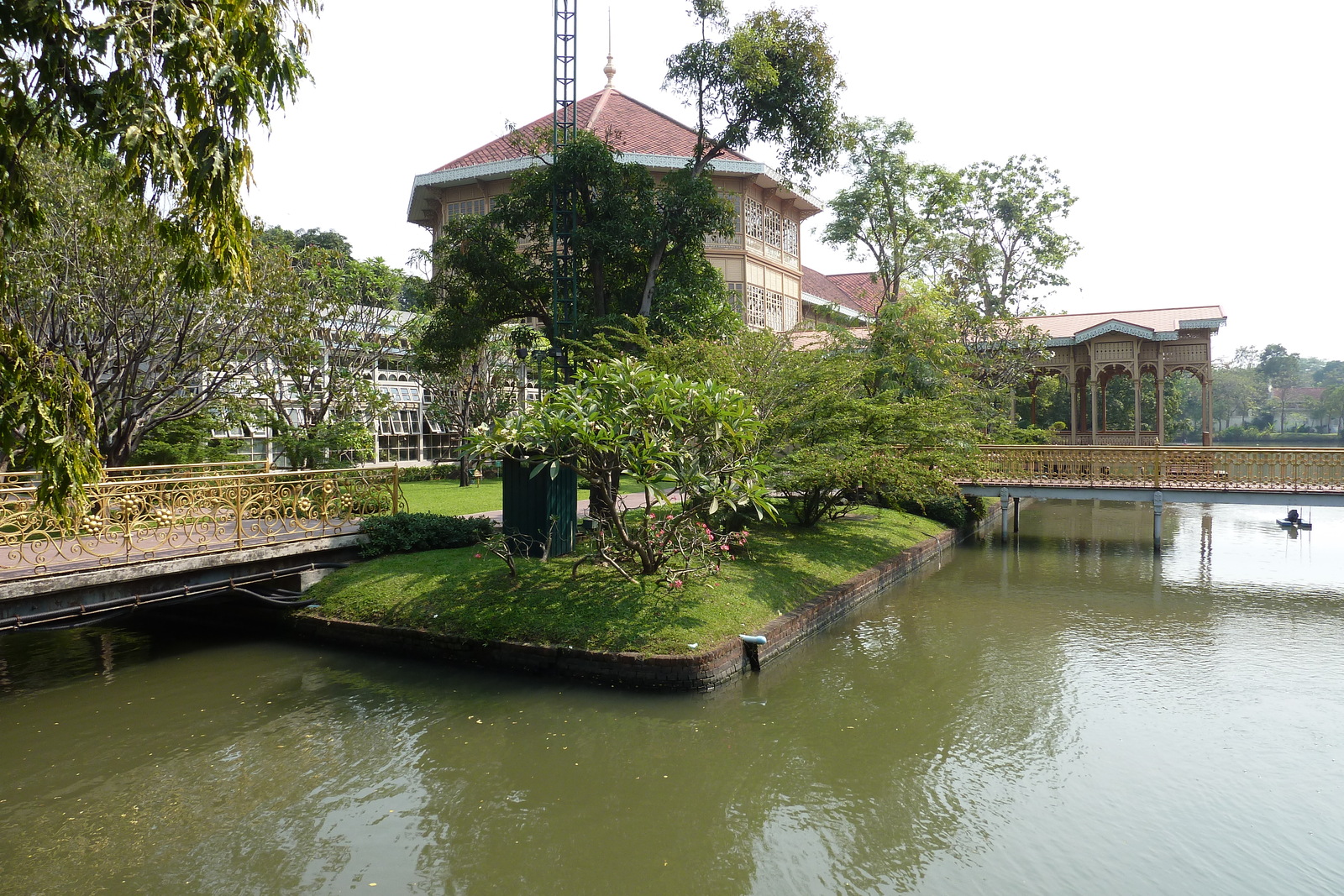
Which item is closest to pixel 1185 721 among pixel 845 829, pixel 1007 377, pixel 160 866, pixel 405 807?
pixel 845 829

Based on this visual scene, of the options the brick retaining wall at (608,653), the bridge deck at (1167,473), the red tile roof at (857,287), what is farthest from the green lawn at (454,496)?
the red tile roof at (857,287)

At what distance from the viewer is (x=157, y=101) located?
508cm

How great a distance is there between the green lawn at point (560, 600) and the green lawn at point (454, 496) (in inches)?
129

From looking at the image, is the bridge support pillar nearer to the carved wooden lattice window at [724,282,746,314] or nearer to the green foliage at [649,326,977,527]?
the green foliage at [649,326,977,527]

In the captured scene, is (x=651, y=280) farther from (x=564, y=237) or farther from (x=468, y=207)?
(x=468, y=207)

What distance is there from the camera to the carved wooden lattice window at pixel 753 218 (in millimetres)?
28750

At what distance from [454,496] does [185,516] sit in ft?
36.9

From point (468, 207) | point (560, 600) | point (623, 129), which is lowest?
point (560, 600)

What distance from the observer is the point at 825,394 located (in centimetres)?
1453

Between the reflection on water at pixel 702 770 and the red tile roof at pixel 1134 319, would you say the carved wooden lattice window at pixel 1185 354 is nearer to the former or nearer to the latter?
the red tile roof at pixel 1134 319

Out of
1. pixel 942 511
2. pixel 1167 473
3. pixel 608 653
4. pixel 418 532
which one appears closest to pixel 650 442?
pixel 608 653

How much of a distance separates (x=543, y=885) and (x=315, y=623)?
7.20 meters

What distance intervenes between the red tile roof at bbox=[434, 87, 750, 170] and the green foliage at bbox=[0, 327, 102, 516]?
79.2 ft

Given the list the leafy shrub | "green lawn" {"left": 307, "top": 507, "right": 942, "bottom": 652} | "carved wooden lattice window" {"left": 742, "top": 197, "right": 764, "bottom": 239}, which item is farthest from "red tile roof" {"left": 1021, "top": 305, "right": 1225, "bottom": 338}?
the leafy shrub
